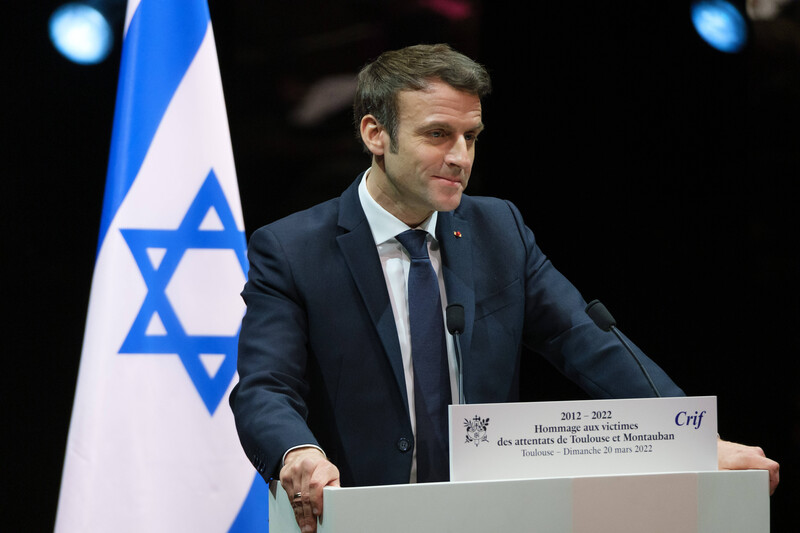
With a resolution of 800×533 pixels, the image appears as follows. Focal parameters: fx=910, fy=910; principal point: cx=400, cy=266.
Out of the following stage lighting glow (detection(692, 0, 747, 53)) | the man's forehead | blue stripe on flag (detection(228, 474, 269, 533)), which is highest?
stage lighting glow (detection(692, 0, 747, 53))

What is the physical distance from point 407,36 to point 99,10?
3.91 ft

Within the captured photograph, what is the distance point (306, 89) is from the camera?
3574 mm

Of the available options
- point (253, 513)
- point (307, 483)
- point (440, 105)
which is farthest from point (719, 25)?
point (307, 483)

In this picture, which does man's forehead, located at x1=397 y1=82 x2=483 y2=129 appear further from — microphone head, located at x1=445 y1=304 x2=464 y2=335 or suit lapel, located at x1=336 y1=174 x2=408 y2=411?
microphone head, located at x1=445 y1=304 x2=464 y2=335

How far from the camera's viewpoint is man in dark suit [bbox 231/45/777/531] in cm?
215

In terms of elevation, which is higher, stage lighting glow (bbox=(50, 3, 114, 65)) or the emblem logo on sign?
stage lighting glow (bbox=(50, 3, 114, 65))

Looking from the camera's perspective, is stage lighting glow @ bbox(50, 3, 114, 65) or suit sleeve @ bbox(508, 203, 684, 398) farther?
stage lighting glow @ bbox(50, 3, 114, 65)

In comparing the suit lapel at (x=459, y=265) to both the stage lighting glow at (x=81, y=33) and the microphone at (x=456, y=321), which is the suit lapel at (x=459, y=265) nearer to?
the microphone at (x=456, y=321)

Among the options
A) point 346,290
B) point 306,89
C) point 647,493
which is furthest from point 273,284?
point 306,89

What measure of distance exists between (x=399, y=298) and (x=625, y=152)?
6.11 ft

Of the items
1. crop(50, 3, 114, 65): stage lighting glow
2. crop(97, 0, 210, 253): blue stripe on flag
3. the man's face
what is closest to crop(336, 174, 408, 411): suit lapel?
the man's face

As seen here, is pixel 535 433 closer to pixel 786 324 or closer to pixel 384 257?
pixel 384 257

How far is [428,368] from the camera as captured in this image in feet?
7.26

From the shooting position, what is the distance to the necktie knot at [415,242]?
2.31m
